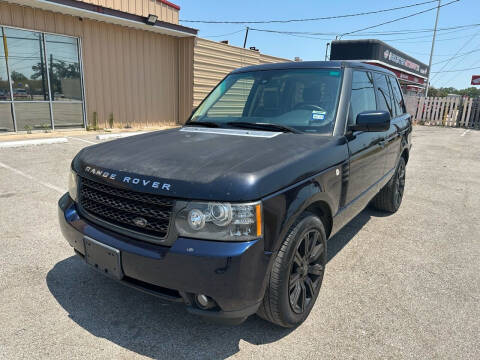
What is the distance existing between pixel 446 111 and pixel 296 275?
80.9 ft

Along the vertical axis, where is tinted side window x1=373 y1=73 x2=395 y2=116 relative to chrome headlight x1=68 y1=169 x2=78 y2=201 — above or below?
above

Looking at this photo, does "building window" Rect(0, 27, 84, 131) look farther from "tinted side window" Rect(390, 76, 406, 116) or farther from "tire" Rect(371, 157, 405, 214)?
"tire" Rect(371, 157, 405, 214)

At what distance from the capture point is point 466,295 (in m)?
2.97

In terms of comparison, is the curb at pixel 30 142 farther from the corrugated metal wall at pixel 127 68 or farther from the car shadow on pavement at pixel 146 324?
the car shadow on pavement at pixel 146 324

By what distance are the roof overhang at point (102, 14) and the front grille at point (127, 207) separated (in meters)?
9.02

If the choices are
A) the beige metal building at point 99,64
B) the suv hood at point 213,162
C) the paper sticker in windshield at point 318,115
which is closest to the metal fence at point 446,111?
the beige metal building at point 99,64

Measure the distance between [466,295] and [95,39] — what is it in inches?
469

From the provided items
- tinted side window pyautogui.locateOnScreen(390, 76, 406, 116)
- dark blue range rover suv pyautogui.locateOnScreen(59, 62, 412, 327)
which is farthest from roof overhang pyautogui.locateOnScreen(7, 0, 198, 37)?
tinted side window pyautogui.locateOnScreen(390, 76, 406, 116)

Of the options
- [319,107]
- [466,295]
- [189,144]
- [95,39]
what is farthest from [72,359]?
[95,39]

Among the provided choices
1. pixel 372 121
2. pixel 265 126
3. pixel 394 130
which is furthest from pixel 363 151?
pixel 394 130

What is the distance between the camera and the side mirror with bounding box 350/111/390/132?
9.61 ft

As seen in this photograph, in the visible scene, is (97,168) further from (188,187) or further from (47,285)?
(47,285)

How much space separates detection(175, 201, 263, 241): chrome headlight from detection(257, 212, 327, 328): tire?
0.35m

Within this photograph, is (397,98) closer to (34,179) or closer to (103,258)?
(103,258)
